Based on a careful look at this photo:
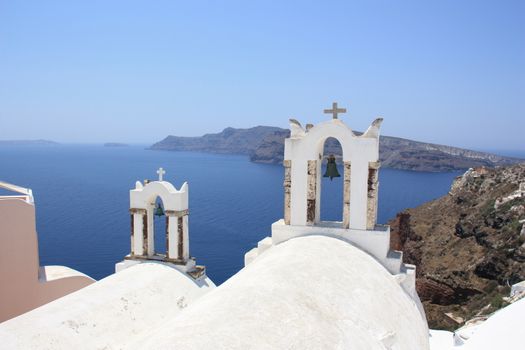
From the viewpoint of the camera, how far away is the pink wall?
8.97m

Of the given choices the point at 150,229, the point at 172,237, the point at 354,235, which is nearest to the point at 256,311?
the point at 354,235

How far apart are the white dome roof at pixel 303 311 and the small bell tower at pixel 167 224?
290cm

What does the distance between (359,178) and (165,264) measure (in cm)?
420

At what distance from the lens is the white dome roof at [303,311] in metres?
3.35

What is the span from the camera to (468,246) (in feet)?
90.6

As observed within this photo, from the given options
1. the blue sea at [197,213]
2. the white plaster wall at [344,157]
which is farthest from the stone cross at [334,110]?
the blue sea at [197,213]

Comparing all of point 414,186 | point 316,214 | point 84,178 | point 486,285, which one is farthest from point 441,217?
point 84,178

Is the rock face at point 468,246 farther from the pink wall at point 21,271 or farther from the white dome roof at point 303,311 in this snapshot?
the pink wall at point 21,271

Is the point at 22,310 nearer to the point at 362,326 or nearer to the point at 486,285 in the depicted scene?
the point at 362,326

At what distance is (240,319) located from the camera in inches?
141

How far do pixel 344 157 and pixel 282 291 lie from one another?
3.48 meters

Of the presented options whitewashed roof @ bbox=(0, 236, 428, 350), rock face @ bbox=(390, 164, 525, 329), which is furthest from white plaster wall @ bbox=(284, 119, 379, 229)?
rock face @ bbox=(390, 164, 525, 329)

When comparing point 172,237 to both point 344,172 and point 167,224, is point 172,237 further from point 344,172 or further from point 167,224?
point 344,172

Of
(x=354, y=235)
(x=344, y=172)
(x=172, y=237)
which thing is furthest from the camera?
(x=172, y=237)
